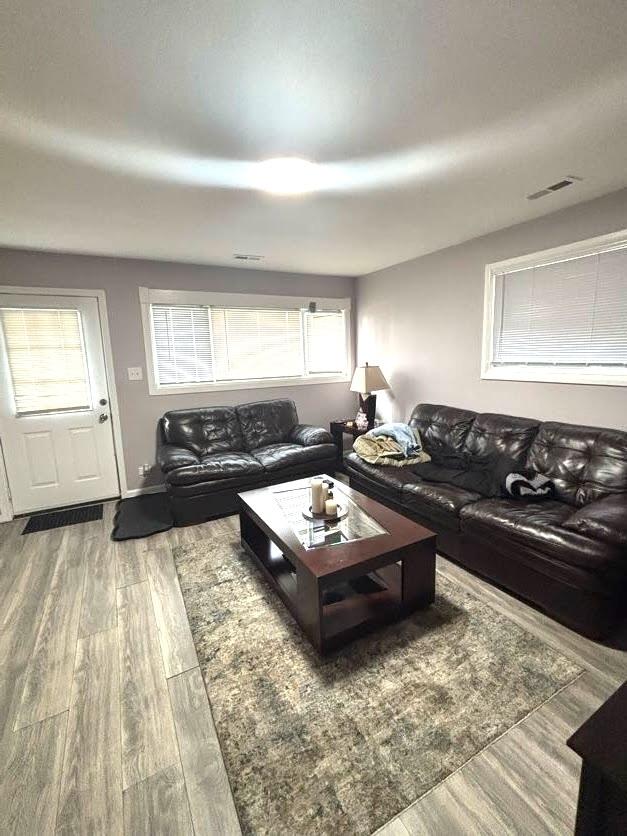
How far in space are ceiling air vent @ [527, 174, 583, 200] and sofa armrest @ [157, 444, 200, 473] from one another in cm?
331

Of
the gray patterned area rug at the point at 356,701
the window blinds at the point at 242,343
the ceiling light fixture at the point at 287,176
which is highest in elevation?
the ceiling light fixture at the point at 287,176

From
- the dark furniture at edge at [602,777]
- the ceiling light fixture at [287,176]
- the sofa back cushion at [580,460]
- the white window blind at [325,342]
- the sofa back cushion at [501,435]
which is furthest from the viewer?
the white window blind at [325,342]

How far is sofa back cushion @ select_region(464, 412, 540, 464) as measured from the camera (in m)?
2.95

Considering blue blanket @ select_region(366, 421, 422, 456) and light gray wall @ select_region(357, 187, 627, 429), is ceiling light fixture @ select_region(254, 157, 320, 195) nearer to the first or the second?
light gray wall @ select_region(357, 187, 627, 429)

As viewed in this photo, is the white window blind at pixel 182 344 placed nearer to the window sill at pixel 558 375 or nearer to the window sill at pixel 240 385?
the window sill at pixel 240 385

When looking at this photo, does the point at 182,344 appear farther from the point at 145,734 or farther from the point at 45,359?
the point at 145,734

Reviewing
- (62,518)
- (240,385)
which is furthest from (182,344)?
(62,518)

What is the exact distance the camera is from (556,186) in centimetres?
235

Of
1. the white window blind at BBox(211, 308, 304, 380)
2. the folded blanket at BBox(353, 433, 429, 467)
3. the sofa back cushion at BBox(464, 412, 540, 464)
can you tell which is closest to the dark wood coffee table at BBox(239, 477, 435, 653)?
the folded blanket at BBox(353, 433, 429, 467)

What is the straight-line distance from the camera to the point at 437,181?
87.0 inches

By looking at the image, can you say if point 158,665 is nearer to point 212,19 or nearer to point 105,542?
point 105,542

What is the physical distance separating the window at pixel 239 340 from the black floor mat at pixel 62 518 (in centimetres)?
134

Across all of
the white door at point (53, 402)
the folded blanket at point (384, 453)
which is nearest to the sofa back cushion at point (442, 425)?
the folded blanket at point (384, 453)

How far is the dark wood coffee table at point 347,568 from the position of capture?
1875mm
